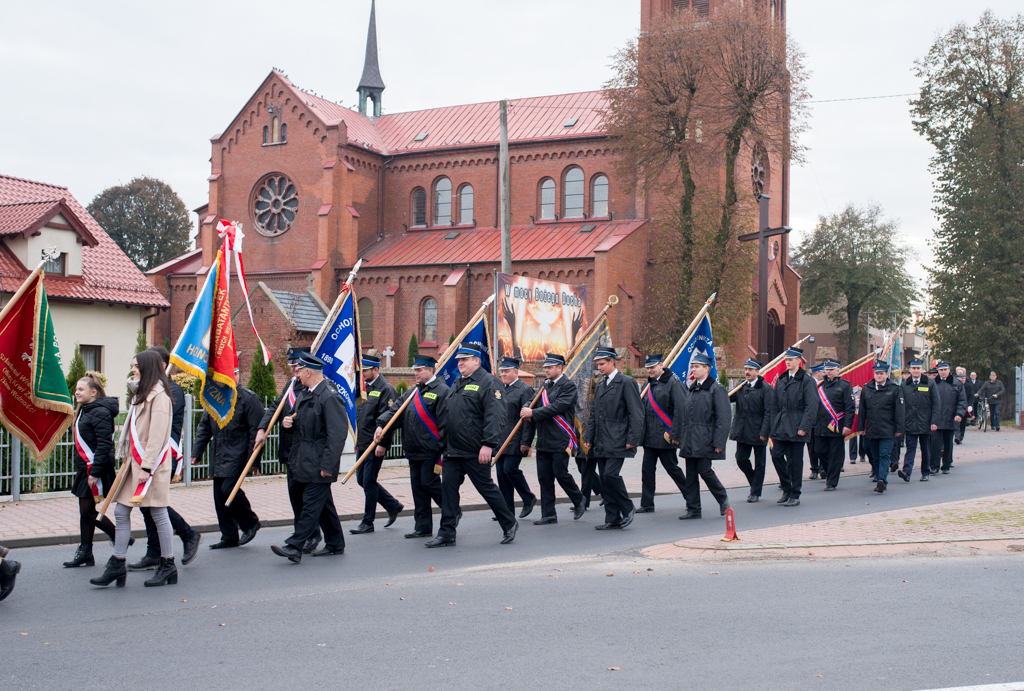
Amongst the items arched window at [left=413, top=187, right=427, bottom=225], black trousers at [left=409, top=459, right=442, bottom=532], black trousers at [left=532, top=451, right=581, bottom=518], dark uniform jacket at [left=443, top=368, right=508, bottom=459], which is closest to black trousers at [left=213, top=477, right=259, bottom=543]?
black trousers at [left=409, top=459, right=442, bottom=532]

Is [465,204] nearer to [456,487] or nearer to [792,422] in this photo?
[792,422]

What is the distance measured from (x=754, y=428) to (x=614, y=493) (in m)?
3.60

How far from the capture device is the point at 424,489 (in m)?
9.63

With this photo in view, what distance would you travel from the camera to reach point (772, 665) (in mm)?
4957

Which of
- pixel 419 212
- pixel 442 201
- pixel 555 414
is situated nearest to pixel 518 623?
pixel 555 414

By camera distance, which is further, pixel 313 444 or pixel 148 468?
pixel 313 444

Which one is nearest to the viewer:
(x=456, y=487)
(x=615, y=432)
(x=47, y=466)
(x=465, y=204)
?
A: (x=456, y=487)

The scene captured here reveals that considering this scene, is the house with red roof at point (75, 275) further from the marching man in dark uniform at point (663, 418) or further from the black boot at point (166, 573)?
the black boot at point (166, 573)

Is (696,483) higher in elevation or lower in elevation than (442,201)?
lower

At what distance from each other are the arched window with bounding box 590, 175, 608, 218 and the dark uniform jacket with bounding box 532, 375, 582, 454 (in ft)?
100

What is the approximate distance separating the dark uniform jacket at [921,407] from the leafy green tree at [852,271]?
46389 mm

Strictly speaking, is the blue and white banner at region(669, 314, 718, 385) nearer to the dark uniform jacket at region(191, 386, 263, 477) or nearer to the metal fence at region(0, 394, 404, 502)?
the metal fence at region(0, 394, 404, 502)

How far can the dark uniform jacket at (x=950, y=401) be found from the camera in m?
16.8

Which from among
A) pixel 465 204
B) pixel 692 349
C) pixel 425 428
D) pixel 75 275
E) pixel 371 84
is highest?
pixel 371 84
